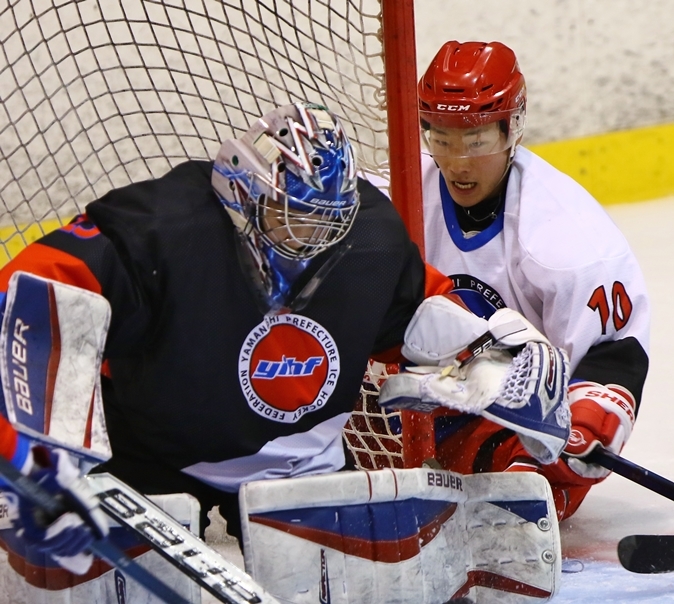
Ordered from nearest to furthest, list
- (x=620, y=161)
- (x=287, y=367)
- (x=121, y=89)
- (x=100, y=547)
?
(x=100, y=547) → (x=287, y=367) → (x=121, y=89) → (x=620, y=161)

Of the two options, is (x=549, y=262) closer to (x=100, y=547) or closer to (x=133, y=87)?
(x=100, y=547)

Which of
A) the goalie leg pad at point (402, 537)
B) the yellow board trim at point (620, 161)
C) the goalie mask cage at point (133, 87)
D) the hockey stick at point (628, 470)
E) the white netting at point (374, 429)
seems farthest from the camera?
the yellow board trim at point (620, 161)

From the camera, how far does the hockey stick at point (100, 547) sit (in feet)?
4.88

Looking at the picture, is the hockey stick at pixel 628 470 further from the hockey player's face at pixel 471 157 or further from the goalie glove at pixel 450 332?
the hockey player's face at pixel 471 157

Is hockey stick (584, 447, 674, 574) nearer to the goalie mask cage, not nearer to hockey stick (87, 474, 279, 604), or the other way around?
hockey stick (87, 474, 279, 604)

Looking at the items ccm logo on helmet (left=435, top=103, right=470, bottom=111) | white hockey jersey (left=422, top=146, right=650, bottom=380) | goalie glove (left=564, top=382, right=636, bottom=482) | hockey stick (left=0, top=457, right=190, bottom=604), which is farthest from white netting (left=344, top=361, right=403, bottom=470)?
hockey stick (left=0, top=457, right=190, bottom=604)

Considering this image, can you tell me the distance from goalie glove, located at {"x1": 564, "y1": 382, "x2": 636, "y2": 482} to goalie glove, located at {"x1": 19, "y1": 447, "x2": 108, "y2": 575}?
1.03 m

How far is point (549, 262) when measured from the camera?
7.93ft

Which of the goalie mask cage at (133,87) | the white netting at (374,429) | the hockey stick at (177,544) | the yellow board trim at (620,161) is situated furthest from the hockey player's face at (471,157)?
the yellow board trim at (620,161)

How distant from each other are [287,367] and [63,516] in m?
0.51

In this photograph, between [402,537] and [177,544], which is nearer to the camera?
[177,544]

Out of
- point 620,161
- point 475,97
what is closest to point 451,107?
point 475,97

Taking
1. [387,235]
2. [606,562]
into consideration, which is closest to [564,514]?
[606,562]

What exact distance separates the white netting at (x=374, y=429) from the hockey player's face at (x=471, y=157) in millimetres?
411
